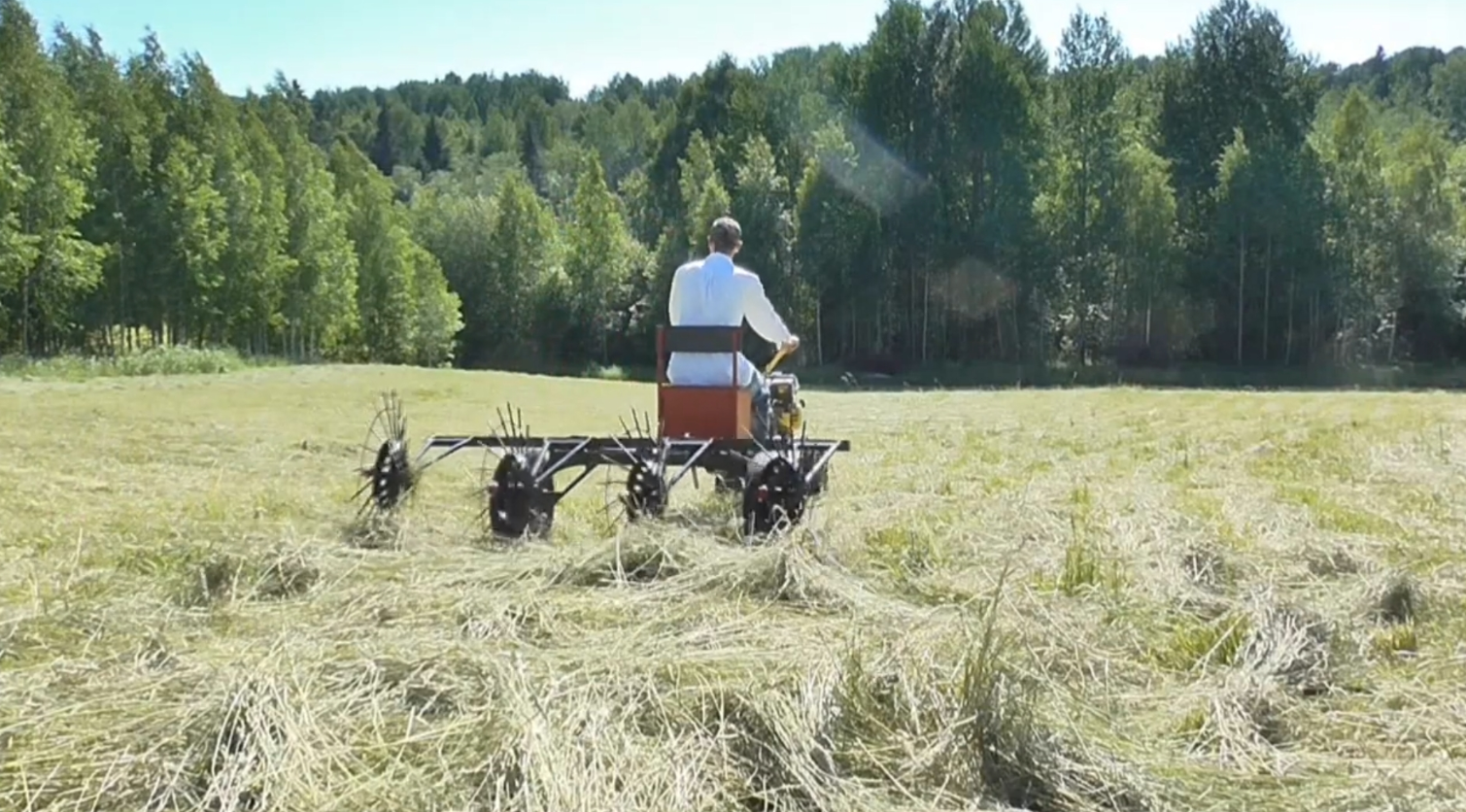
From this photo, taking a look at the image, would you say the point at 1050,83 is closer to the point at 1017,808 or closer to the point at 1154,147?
the point at 1154,147

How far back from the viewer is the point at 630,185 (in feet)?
187

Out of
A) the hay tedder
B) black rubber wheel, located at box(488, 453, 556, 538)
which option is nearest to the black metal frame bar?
the hay tedder

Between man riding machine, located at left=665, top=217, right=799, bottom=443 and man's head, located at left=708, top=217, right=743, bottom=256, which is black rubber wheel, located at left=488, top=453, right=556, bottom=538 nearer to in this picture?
man riding machine, located at left=665, top=217, right=799, bottom=443

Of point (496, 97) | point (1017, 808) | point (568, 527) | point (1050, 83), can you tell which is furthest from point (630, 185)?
point (496, 97)

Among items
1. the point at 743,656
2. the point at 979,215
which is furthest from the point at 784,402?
the point at 979,215

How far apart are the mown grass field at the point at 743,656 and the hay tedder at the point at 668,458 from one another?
0.72 ft

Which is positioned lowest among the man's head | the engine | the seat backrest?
the engine

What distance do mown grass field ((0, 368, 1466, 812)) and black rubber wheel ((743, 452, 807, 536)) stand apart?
191mm

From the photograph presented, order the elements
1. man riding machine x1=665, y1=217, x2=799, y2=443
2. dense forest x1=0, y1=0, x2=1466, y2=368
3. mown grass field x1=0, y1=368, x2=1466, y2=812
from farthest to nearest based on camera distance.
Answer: dense forest x1=0, y1=0, x2=1466, y2=368
man riding machine x1=665, y1=217, x2=799, y2=443
mown grass field x1=0, y1=368, x2=1466, y2=812

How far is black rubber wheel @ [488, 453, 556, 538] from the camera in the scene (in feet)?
18.0

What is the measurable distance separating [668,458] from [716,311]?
106cm

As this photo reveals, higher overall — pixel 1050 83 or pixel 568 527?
pixel 1050 83

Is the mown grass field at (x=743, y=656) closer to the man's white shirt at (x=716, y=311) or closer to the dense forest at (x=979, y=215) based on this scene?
the man's white shirt at (x=716, y=311)

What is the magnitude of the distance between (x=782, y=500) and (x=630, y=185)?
52631 mm
